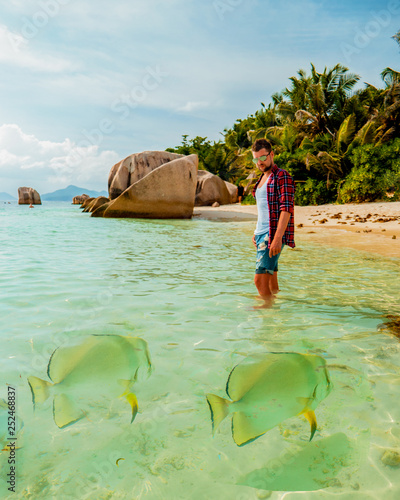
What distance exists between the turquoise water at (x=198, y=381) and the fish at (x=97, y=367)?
0.19m

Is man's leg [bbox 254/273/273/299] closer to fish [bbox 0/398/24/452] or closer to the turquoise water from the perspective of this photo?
the turquoise water

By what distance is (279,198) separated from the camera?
3404 millimetres

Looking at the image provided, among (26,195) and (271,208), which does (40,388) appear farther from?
(26,195)

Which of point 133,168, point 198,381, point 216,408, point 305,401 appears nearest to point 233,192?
point 133,168

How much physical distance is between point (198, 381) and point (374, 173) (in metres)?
18.2

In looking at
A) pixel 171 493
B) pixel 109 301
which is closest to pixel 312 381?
pixel 171 493

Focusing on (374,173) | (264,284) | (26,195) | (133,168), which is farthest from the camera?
(26,195)

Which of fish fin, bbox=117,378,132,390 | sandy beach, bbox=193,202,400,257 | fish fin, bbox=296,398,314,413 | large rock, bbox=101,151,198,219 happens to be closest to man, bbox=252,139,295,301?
fish fin, bbox=296,398,314,413

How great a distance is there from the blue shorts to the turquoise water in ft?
1.38

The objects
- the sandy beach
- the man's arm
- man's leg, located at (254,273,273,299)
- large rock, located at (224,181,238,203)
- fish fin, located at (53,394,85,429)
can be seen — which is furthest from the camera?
large rock, located at (224,181,238,203)

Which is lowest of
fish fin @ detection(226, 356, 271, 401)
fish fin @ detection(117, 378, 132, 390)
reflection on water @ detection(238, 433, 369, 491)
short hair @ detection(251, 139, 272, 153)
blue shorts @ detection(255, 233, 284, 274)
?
reflection on water @ detection(238, 433, 369, 491)

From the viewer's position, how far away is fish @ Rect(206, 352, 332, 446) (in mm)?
1415

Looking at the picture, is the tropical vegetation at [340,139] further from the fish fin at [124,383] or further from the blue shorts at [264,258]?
the fish fin at [124,383]

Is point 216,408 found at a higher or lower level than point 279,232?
lower
